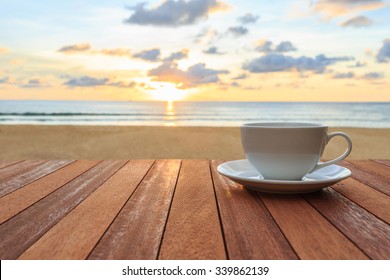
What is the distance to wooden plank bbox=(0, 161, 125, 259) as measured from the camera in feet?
1.53

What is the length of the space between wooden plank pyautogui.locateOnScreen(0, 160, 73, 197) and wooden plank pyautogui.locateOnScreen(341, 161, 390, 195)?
0.73 metres

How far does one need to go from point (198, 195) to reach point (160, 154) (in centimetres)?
419

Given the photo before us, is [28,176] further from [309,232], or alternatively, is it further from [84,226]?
[309,232]

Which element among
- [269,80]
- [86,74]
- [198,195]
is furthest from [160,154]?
[86,74]

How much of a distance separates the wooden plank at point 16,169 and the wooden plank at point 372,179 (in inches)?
31.9

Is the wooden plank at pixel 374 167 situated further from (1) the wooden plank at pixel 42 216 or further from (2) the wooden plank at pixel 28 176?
(2) the wooden plank at pixel 28 176

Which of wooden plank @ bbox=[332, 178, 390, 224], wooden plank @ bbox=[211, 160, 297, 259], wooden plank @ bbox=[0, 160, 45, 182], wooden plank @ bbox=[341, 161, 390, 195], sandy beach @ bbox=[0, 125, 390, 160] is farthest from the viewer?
sandy beach @ bbox=[0, 125, 390, 160]

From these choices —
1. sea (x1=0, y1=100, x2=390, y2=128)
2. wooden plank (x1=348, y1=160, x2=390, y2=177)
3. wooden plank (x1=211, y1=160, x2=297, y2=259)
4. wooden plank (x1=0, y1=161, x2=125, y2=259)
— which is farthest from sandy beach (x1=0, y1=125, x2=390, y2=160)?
wooden plank (x1=211, y1=160, x2=297, y2=259)

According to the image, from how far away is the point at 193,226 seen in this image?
527 millimetres

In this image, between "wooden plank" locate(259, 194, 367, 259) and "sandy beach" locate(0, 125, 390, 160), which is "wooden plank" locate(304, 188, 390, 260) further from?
"sandy beach" locate(0, 125, 390, 160)

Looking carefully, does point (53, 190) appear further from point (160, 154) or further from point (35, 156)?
point (35, 156)

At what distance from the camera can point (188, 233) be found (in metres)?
0.50

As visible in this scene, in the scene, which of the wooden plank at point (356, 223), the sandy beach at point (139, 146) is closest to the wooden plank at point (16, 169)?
the wooden plank at point (356, 223)

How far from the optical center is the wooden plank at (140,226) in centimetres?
44
